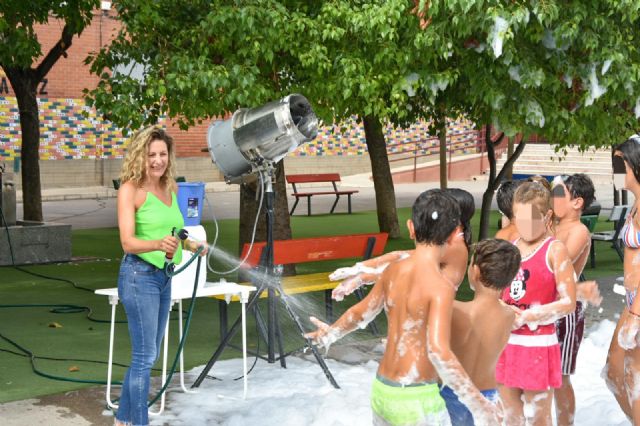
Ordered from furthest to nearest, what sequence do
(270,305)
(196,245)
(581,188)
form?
(270,305)
(196,245)
(581,188)

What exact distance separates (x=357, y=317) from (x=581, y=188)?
210cm

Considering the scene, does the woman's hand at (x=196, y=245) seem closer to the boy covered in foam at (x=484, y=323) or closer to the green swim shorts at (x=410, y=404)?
the boy covered in foam at (x=484, y=323)

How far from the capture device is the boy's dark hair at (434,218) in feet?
11.7

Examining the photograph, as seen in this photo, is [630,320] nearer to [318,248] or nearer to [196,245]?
[196,245]

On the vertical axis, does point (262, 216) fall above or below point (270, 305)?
above

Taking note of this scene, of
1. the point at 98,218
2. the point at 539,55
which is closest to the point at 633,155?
the point at 539,55

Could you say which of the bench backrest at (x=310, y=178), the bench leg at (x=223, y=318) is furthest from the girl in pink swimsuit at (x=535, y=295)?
the bench backrest at (x=310, y=178)

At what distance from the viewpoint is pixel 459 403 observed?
147 inches

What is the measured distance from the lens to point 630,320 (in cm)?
467

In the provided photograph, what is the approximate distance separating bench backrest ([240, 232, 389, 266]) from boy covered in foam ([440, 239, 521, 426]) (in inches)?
143

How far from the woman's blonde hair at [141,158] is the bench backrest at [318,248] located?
2.05m

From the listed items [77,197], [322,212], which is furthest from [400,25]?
[77,197]

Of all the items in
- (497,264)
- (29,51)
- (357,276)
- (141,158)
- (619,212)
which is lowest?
(619,212)

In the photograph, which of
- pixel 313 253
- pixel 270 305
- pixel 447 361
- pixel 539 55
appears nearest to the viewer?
pixel 447 361
